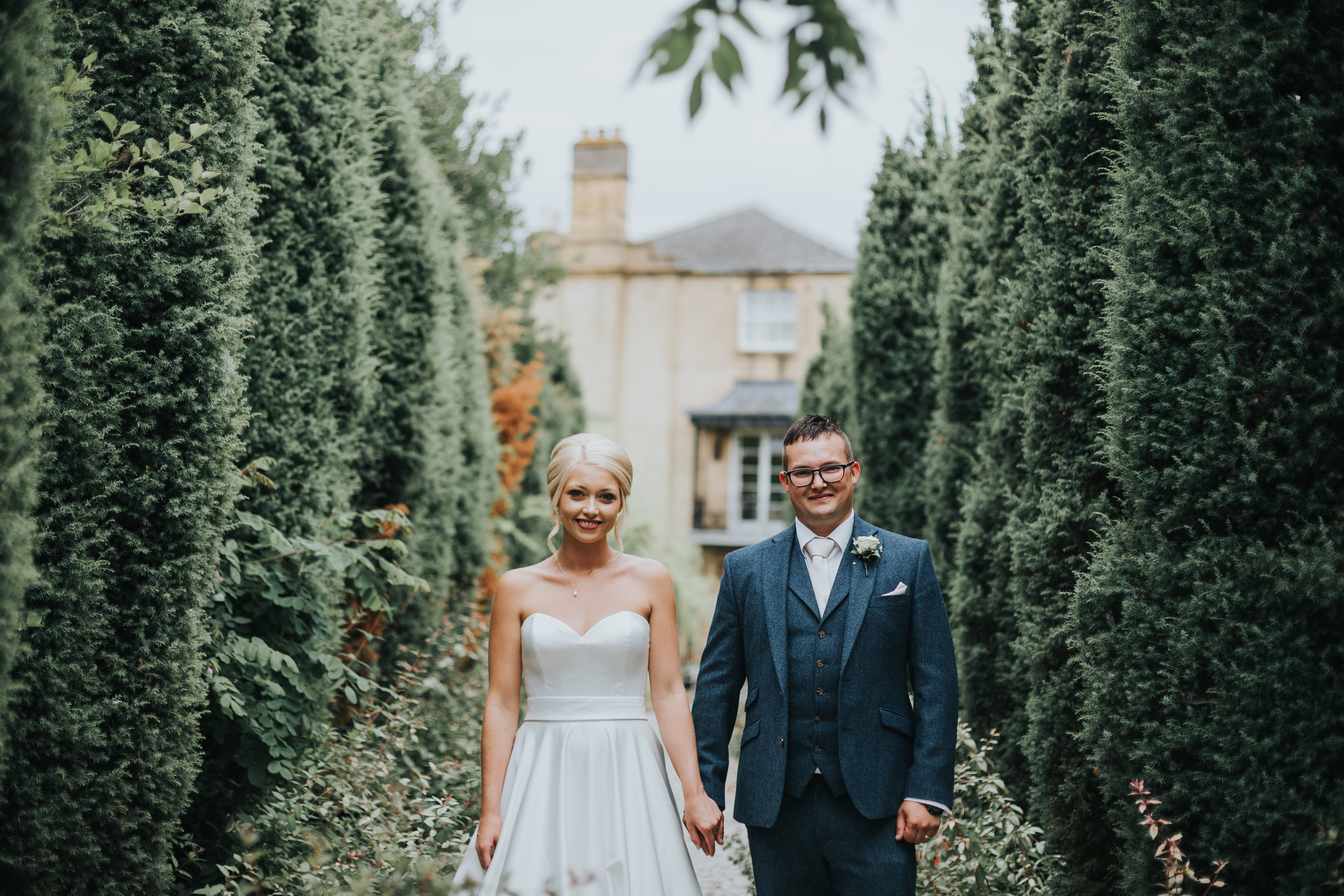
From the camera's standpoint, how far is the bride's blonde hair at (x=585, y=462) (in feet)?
11.4

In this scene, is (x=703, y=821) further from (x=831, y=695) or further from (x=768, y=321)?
(x=768, y=321)

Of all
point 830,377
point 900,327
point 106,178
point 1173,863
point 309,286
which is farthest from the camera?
point 830,377

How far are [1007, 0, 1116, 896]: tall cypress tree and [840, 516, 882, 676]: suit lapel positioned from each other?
1451 millimetres

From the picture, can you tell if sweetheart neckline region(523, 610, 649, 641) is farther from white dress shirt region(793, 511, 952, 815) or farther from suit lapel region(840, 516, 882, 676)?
suit lapel region(840, 516, 882, 676)

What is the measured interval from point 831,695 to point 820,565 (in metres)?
0.43

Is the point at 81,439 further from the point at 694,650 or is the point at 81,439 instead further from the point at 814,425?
the point at 694,650

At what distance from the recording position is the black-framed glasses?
3297 millimetres

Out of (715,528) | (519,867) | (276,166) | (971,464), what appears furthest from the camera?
(715,528)

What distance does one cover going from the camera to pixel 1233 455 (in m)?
3.09

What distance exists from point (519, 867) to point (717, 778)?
695mm

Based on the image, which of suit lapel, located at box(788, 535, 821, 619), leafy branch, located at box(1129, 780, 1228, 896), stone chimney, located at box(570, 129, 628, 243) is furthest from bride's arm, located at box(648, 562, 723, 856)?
stone chimney, located at box(570, 129, 628, 243)

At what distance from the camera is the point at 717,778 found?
133 inches

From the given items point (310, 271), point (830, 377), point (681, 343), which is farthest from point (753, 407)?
point (310, 271)

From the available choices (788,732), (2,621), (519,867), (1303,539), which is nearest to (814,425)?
(788,732)
